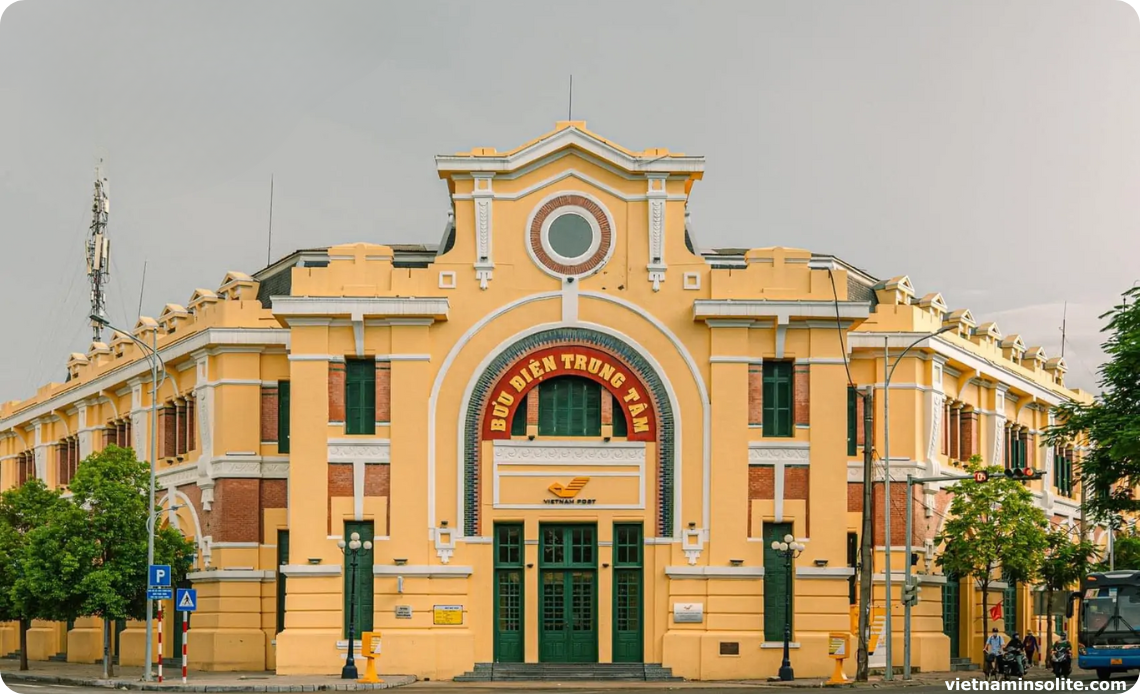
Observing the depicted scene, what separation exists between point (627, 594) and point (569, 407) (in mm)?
6163

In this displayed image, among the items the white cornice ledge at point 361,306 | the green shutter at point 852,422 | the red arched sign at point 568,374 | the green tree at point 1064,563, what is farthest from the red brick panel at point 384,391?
the green tree at point 1064,563

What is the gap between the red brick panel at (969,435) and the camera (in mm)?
66375

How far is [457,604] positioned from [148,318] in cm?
2280

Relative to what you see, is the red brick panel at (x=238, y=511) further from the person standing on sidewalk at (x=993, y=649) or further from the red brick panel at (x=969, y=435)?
the red brick panel at (x=969, y=435)

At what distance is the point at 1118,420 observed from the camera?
171 ft

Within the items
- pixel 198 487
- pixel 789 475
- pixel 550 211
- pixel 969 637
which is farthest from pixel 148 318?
pixel 969 637

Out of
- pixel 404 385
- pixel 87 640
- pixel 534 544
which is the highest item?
pixel 404 385

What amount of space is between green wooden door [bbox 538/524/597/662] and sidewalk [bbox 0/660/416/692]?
478cm

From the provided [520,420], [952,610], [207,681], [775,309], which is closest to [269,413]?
[520,420]

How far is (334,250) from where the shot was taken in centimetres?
5653

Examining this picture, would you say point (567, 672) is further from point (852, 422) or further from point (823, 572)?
point (852, 422)

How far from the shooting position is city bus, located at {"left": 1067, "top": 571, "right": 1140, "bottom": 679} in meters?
51.9

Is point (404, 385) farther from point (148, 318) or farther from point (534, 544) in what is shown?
point (148, 318)

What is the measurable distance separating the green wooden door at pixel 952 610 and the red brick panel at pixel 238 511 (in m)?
24.4
